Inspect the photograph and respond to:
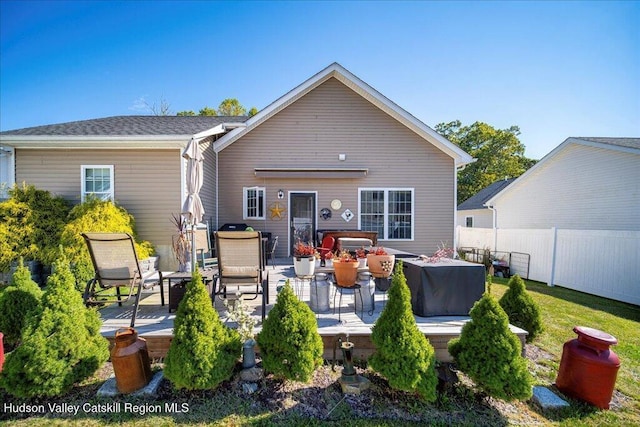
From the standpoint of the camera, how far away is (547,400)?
2605 mm

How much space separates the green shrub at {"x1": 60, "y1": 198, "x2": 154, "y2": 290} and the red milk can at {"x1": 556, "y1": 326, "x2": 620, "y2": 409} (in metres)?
7.88

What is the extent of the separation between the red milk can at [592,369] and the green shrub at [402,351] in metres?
1.43

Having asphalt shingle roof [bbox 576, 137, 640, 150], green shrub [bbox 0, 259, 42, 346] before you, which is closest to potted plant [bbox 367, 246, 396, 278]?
green shrub [bbox 0, 259, 42, 346]

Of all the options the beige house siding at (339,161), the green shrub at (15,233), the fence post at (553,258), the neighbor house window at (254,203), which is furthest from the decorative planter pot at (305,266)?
the fence post at (553,258)

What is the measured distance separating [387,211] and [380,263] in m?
5.43

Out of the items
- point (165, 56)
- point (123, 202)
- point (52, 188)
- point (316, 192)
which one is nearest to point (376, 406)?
point (316, 192)

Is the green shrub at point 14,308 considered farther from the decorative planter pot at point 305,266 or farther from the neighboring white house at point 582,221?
the neighboring white house at point 582,221

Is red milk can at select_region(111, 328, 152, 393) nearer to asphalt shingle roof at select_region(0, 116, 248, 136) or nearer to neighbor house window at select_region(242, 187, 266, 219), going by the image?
asphalt shingle roof at select_region(0, 116, 248, 136)

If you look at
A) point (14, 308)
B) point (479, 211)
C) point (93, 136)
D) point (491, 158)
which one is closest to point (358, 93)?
point (93, 136)

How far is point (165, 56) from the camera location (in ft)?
37.4

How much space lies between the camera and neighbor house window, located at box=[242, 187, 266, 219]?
9.20 metres

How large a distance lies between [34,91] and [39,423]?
1387 cm

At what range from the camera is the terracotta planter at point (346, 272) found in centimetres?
386

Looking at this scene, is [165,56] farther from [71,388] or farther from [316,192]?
[71,388]
